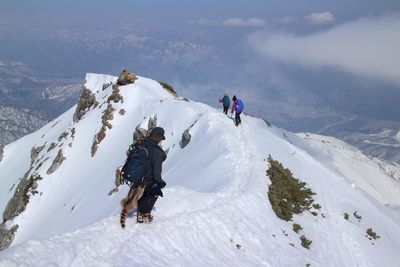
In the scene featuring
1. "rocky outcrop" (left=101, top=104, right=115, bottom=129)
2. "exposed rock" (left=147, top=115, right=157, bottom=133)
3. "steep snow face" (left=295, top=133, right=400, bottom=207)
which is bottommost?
"steep snow face" (left=295, top=133, right=400, bottom=207)

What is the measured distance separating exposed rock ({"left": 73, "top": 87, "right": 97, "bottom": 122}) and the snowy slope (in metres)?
7.30

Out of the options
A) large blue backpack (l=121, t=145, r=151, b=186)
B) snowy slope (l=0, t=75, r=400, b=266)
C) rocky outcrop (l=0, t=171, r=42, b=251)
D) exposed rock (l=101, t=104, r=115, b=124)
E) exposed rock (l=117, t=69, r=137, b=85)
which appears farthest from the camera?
exposed rock (l=117, t=69, r=137, b=85)

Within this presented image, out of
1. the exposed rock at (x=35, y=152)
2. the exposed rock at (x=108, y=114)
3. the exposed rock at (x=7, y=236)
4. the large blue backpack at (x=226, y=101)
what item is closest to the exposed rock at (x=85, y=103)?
the exposed rock at (x=35, y=152)

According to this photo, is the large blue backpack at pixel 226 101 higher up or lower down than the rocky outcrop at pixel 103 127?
higher up

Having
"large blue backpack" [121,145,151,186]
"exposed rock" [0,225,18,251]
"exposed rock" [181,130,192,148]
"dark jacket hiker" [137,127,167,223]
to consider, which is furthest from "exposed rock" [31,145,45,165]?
"large blue backpack" [121,145,151,186]

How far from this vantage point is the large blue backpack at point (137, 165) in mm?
12180

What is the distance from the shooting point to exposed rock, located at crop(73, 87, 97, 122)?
6981 centimetres

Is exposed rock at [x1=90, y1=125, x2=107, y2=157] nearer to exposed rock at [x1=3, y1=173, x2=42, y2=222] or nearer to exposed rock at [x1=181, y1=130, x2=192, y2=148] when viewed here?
exposed rock at [x1=3, y1=173, x2=42, y2=222]

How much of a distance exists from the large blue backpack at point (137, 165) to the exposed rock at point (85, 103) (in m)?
58.5

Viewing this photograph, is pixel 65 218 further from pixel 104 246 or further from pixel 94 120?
pixel 104 246

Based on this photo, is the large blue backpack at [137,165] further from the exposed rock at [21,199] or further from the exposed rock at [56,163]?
the exposed rock at [56,163]

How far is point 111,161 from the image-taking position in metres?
50.1

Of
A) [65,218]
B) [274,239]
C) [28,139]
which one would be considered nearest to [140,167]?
[274,239]

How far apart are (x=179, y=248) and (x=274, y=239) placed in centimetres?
611
